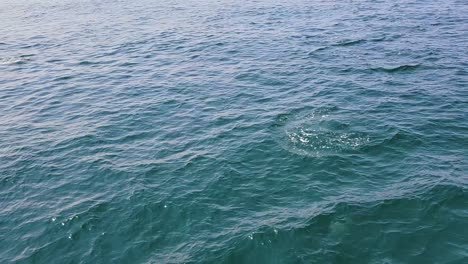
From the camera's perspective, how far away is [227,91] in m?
36.3

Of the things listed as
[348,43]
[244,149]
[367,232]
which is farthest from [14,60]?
[367,232]

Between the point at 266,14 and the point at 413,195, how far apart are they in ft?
166

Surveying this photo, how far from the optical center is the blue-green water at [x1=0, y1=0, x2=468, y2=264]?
63.5ft

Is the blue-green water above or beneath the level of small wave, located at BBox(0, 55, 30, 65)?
beneath

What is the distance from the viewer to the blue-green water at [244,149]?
1936cm

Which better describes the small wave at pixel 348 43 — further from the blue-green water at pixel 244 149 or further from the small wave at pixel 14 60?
the small wave at pixel 14 60

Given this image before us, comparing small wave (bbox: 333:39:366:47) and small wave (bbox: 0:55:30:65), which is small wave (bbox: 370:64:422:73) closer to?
small wave (bbox: 333:39:366:47)

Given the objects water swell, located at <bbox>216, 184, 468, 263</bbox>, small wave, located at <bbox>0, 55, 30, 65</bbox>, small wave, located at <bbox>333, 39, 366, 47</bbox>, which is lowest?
water swell, located at <bbox>216, 184, 468, 263</bbox>

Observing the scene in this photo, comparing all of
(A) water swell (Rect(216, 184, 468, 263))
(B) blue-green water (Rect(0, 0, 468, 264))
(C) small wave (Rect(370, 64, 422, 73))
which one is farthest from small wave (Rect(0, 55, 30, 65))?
(A) water swell (Rect(216, 184, 468, 263))

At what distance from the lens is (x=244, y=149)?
26938mm

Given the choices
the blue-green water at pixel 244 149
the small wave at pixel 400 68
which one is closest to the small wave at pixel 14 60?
the blue-green water at pixel 244 149

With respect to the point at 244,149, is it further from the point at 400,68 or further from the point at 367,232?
the point at 400,68

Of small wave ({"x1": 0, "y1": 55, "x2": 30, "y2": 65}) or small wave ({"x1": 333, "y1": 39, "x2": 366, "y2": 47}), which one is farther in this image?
small wave ({"x1": 0, "y1": 55, "x2": 30, "y2": 65})

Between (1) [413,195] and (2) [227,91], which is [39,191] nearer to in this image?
(2) [227,91]
